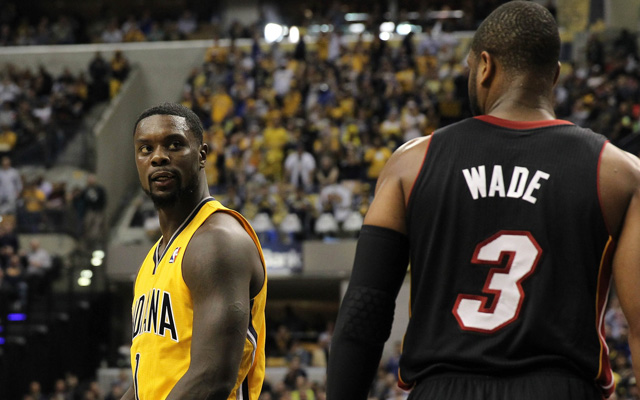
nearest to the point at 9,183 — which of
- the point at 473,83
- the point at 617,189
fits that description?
the point at 473,83

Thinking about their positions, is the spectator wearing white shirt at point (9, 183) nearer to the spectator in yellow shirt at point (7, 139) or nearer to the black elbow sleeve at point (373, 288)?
the spectator in yellow shirt at point (7, 139)

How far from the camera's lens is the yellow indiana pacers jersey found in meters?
3.63

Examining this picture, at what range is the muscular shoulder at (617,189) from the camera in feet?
8.32

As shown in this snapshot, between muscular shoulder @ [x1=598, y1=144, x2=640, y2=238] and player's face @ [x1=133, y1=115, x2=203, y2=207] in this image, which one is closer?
muscular shoulder @ [x1=598, y1=144, x2=640, y2=238]

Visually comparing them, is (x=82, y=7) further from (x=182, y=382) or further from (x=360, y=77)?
(x=182, y=382)

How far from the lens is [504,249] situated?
2.54m

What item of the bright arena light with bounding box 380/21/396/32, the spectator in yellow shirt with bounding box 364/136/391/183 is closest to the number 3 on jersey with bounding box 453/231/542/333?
the spectator in yellow shirt with bounding box 364/136/391/183

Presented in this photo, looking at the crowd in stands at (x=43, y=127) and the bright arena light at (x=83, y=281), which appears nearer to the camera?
the bright arena light at (x=83, y=281)

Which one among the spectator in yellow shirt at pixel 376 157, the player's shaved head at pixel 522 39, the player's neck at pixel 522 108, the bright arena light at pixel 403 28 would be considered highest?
the player's shaved head at pixel 522 39

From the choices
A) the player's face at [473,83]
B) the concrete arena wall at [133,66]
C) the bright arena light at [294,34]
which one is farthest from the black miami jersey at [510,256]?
the bright arena light at [294,34]

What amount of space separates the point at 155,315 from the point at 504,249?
163 cm

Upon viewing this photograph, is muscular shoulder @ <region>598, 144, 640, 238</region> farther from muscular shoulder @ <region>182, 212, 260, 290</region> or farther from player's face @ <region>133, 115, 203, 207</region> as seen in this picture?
player's face @ <region>133, 115, 203, 207</region>

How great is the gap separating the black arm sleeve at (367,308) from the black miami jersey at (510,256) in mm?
64

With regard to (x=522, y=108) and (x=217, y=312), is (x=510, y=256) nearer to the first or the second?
(x=522, y=108)
